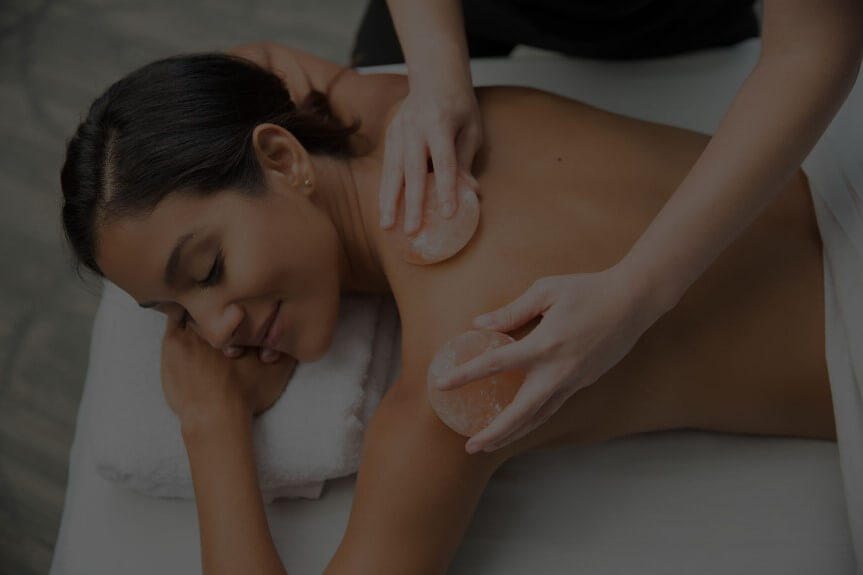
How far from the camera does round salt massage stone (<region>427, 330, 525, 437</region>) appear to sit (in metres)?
0.80

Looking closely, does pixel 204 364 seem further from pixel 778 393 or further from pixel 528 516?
pixel 778 393

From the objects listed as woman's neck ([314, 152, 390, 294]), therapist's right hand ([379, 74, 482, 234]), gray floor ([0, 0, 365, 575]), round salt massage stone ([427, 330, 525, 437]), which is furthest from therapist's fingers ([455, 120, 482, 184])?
gray floor ([0, 0, 365, 575])

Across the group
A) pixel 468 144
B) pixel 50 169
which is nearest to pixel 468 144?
pixel 468 144

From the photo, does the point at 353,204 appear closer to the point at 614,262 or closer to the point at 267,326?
the point at 267,326

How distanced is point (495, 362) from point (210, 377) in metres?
0.44

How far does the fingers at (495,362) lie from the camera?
0.74 metres

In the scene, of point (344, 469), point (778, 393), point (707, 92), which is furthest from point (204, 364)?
point (707, 92)

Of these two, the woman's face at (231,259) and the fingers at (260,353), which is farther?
the fingers at (260,353)

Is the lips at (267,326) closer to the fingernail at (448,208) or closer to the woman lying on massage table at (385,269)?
the woman lying on massage table at (385,269)

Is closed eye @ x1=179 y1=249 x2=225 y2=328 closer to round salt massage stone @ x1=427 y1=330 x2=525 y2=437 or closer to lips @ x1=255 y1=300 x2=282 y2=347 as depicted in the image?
lips @ x1=255 y1=300 x2=282 y2=347

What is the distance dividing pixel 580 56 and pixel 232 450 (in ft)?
2.66

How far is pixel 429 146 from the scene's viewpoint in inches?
34.9

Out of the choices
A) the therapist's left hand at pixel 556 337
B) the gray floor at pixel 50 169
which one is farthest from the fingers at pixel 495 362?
the gray floor at pixel 50 169

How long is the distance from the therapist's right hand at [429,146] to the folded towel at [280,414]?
252mm
